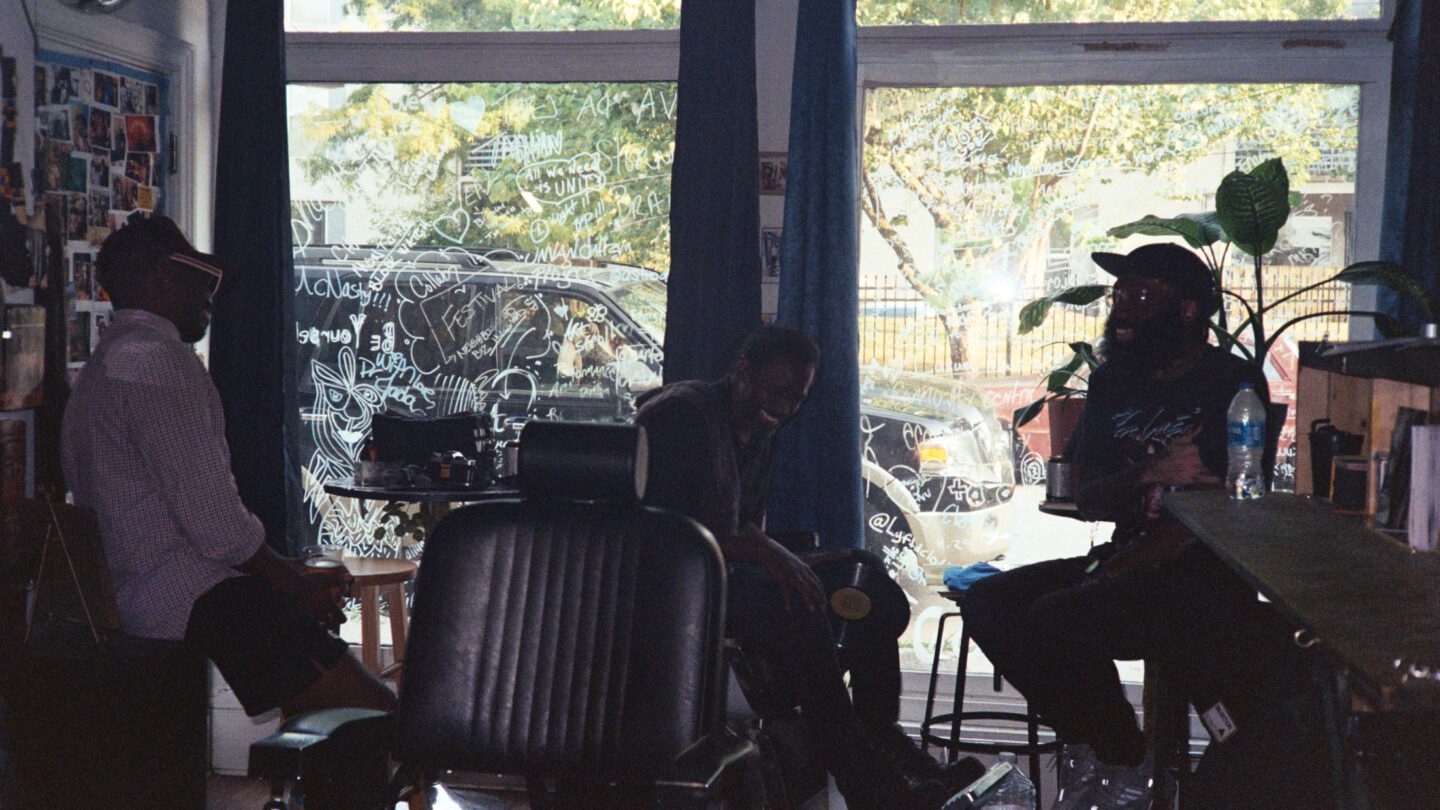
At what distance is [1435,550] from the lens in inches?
89.9

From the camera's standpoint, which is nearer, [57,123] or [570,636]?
[570,636]

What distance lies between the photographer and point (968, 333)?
13.2 feet

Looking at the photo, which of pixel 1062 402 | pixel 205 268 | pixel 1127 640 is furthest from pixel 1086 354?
pixel 205 268

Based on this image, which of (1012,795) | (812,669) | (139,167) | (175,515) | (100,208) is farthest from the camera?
(139,167)

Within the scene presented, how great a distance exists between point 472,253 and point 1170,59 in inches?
89.1

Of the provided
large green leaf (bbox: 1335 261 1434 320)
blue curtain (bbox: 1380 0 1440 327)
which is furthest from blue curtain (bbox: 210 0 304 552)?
blue curtain (bbox: 1380 0 1440 327)

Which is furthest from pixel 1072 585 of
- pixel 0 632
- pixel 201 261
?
pixel 0 632

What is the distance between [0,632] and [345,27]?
2220 millimetres

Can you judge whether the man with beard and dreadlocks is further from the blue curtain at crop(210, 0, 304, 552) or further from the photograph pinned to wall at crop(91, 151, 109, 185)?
the photograph pinned to wall at crop(91, 151, 109, 185)

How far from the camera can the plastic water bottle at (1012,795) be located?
3289 mm

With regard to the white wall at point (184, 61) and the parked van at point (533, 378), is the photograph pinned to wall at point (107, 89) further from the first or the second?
the parked van at point (533, 378)

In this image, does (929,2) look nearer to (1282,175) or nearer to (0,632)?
(1282,175)

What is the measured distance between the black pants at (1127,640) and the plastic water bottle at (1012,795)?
0.79 ft

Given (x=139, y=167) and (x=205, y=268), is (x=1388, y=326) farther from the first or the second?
(x=139, y=167)
